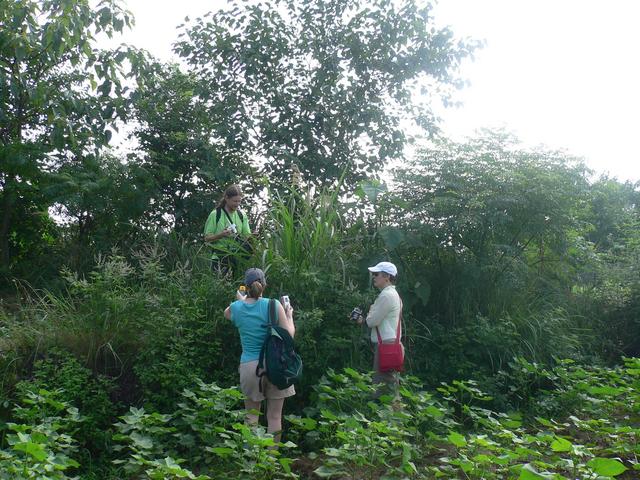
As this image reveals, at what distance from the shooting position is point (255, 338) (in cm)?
595

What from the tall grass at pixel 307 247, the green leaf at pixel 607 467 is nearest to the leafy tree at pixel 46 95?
the tall grass at pixel 307 247

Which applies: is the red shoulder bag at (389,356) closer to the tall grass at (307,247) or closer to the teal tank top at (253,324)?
the tall grass at (307,247)

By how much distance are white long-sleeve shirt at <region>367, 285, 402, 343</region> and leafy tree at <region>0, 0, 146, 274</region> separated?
400cm

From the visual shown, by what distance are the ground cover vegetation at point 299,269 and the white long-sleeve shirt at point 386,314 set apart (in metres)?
0.53

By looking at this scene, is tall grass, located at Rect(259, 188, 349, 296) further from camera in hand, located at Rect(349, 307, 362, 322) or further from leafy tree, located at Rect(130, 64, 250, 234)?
leafy tree, located at Rect(130, 64, 250, 234)

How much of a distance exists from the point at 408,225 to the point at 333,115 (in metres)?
3.07

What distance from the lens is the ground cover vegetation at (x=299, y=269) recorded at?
5.68m

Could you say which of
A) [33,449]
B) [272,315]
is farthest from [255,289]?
[33,449]

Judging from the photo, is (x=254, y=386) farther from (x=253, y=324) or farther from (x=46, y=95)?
(x=46, y=95)

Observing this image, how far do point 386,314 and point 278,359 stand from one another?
3.86ft

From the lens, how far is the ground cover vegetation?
18.6 ft

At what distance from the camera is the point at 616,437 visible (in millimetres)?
5660

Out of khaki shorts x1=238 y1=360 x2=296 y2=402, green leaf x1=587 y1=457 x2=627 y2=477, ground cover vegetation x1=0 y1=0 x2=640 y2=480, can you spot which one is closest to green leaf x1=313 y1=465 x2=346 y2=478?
ground cover vegetation x1=0 y1=0 x2=640 y2=480

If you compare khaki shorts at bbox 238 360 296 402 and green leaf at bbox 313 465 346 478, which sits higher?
khaki shorts at bbox 238 360 296 402
